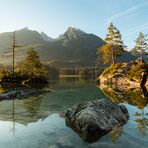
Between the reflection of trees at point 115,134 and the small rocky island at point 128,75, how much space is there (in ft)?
128

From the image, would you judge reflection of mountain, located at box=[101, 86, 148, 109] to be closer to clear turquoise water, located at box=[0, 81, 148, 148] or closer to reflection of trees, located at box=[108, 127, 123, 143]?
clear turquoise water, located at box=[0, 81, 148, 148]

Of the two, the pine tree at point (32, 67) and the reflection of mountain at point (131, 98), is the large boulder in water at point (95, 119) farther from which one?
the pine tree at point (32, 67)

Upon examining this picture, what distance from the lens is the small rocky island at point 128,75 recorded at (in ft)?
174

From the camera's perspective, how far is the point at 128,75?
57.5 metres

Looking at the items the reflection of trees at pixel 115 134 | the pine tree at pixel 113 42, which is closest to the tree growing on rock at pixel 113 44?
the pine tree at pixel 113 42

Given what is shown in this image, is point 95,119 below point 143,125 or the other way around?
the other way around

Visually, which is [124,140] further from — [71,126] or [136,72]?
[136,72]

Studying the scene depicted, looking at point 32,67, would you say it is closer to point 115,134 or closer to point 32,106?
point 32,106

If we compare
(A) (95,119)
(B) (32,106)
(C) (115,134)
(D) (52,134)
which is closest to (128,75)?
(B) (32,106)

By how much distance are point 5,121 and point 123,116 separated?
889cm

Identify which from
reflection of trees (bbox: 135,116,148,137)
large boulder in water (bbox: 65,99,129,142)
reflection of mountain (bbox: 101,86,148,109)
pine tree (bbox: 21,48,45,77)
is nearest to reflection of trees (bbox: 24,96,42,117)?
large boulder in water (bbox: 65,99,129,142)

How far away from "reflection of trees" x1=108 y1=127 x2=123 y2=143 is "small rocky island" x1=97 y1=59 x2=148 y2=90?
128 ft

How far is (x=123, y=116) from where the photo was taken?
15812 mm

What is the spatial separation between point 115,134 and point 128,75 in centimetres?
4727
